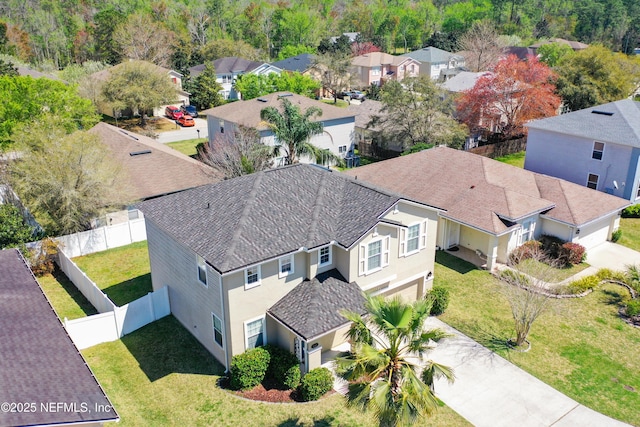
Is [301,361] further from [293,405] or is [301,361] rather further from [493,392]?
[493,392]

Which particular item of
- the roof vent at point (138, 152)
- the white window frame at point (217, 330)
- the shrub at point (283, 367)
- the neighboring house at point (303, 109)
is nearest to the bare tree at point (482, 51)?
the neighboring house at point (303, 109)

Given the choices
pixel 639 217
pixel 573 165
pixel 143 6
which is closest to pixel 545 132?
pixel 573 165

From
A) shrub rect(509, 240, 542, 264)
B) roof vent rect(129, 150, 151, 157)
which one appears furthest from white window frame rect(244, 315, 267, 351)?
roof vent rect(129, 150, 151, 157)

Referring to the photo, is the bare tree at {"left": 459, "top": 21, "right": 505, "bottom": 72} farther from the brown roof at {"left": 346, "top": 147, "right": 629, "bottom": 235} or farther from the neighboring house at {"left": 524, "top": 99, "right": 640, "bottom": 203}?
the brown roof at {"left": 346, "top": 147, "right": 629, "bottom": 235}

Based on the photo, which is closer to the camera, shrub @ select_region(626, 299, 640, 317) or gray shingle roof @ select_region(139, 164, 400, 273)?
gray shingle roof @ select_region(139, 164, 400, 273)

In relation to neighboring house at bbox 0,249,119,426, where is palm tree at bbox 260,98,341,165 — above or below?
above

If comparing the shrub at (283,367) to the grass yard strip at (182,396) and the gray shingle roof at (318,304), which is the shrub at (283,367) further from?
the gray shingle roof at (318,304)
